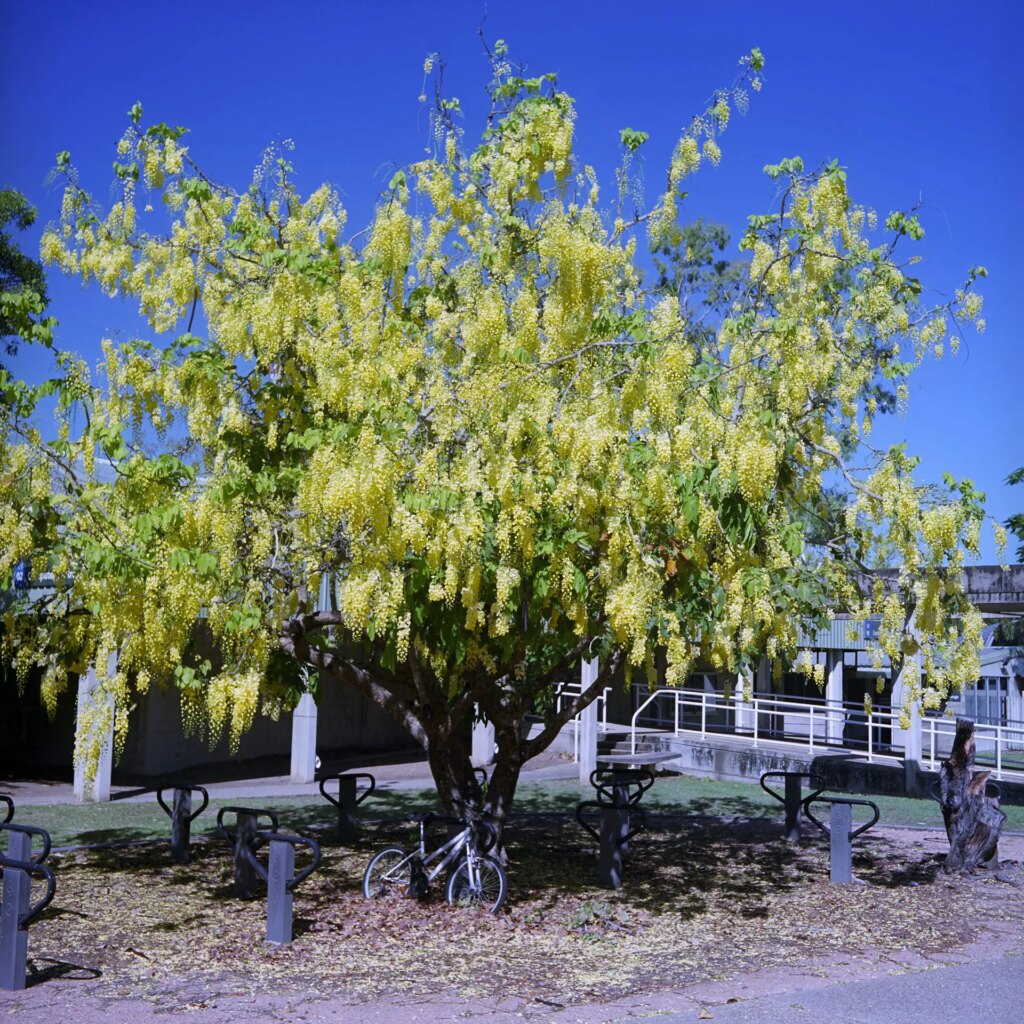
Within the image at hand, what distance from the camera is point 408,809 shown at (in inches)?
582

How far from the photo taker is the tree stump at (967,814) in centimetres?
1039

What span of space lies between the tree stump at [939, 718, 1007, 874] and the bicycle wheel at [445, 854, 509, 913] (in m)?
4.34

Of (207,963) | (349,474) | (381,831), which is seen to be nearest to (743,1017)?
(207,963)

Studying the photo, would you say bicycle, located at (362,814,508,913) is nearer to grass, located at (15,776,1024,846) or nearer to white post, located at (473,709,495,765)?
grass, located at (15,776,1024,846)

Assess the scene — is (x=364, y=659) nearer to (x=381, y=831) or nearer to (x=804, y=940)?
(x=381, y=831)

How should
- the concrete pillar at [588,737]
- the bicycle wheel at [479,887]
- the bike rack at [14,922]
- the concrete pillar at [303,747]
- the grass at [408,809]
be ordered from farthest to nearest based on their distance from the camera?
the concrete pillar at [588,737]
the concrete pillar at [303,747]
the grass at [408,809]
the bicycle wheel at [479,887]
the bike rack at [14,922]

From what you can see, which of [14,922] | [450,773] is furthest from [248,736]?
[14,922]

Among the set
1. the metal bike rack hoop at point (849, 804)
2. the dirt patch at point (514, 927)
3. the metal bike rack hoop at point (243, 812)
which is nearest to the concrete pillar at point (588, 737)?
the metal bike rack hoop at point (849, 804)

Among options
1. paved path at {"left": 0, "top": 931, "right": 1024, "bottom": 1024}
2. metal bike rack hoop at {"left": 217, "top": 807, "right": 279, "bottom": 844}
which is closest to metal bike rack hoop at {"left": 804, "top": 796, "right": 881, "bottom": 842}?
paved path at {"left": 0, "top": 931, "right": 1024, "bottom": 1024}

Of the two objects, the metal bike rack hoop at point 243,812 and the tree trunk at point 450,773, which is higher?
the tree trunk at point 450,773

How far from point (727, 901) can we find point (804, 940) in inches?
54.6

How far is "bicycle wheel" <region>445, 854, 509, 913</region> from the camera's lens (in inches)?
325

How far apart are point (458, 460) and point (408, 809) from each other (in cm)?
825

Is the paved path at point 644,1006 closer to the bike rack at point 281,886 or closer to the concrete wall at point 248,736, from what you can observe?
the bike rack at point 281,886
